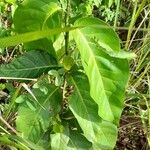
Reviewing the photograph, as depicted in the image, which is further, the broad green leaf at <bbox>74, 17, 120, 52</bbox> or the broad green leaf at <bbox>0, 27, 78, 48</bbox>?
the broad green leaf at <bbox>74, 17, 120, 52</bbox>

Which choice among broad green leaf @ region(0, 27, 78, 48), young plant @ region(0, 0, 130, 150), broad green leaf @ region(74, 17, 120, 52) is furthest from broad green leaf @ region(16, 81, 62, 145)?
broad green leaf @ region(0, 27, 78, 48)

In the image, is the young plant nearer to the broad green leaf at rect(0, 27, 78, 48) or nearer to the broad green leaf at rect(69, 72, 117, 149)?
the broad green leaf at rect(69, 72, 117, 149)

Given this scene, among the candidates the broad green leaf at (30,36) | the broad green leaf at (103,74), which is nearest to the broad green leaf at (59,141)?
the broad green leaf at (103,74)

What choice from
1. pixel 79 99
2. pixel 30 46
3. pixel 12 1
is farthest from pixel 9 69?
pixel 12 1

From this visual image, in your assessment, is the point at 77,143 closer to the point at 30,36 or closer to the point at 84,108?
the point at 84,108

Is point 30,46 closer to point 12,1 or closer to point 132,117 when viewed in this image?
point 12,1

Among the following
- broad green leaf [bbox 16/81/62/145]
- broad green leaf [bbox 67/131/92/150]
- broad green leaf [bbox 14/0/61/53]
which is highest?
broad green leaf [bbox 14/0/61/53]

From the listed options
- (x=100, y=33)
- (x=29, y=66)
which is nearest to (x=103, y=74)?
(x=100, y=33)
